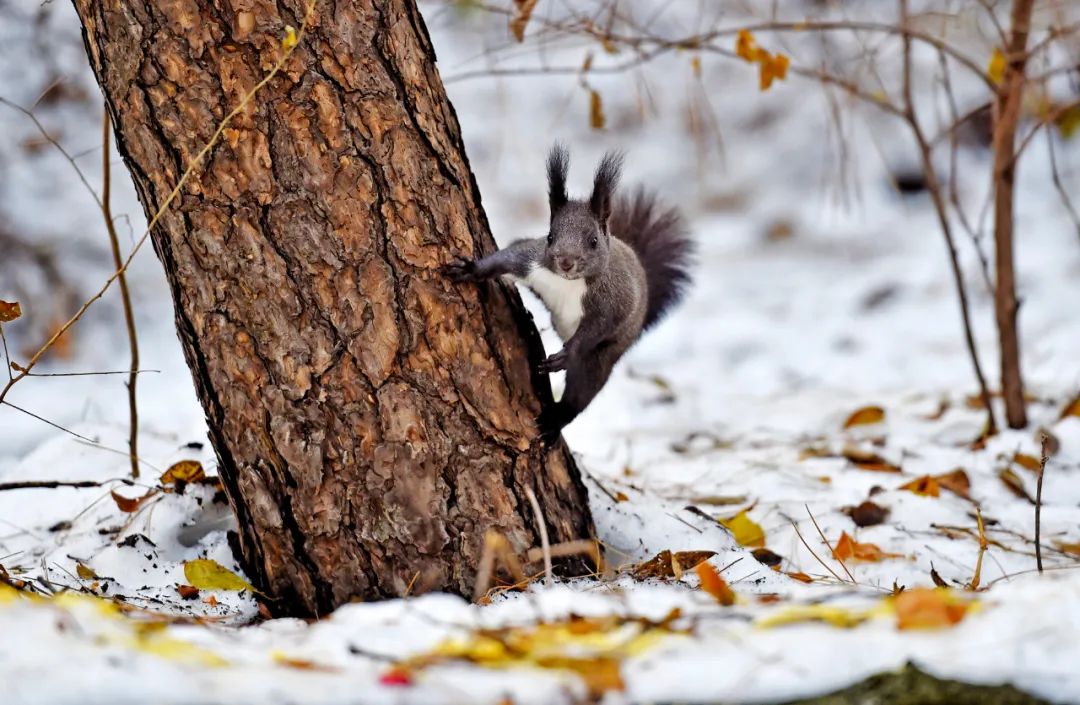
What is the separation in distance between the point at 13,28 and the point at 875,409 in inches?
133

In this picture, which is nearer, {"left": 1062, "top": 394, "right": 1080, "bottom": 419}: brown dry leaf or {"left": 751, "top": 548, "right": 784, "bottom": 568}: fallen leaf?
{"left": 751, "top": 548, "right": 784, "bottom": 568}: fallen leaf

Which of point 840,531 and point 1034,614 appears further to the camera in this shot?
point 840,531

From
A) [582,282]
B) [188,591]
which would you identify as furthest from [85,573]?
[582,282]

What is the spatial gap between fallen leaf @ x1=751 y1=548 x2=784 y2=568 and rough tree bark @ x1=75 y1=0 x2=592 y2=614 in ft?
1.81

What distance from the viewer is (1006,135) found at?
9.11 ft

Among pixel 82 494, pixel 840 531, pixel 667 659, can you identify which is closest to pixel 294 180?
pixel 667 659

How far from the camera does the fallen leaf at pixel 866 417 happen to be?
3236 millimetres

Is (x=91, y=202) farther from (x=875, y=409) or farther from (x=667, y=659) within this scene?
(x=667, y=659)

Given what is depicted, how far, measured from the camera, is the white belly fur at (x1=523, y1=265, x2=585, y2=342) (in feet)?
6.99

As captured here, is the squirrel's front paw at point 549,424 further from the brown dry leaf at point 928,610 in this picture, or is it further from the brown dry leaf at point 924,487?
the brown dry leaf at point 924,487

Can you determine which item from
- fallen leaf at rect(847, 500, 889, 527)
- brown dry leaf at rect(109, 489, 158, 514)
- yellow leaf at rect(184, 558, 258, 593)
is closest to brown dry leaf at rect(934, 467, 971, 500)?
fallen leaf at rect(847, 500, 889, 527)

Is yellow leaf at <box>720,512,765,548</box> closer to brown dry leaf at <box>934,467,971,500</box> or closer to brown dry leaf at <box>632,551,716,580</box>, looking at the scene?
brown dry leaf at <box>632,551,716,580</box>

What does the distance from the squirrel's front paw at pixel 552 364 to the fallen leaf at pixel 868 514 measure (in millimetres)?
801

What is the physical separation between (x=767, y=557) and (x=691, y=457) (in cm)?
94
